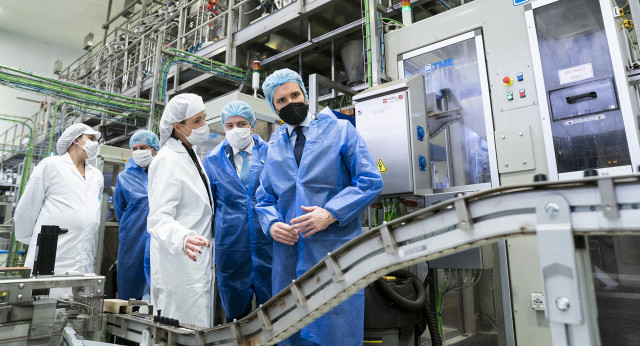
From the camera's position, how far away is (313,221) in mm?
1258

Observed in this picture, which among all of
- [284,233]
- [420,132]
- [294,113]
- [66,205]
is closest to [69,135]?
[66,205]

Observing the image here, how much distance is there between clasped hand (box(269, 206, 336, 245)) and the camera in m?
1.26

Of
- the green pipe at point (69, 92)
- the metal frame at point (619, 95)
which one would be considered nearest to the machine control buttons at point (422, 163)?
the metal frame at point (619, 95)

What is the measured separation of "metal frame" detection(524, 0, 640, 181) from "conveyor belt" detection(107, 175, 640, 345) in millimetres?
1160

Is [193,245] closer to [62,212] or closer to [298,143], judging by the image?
[298,143]

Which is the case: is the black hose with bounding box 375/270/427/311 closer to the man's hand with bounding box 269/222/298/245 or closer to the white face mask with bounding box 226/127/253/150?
the man's hand with bounding box 269/222/298/245

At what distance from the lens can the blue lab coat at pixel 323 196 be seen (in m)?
1.26

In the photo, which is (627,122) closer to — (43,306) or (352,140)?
(352,140)

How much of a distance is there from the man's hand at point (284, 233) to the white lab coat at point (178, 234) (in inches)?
11.4

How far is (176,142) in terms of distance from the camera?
165cm

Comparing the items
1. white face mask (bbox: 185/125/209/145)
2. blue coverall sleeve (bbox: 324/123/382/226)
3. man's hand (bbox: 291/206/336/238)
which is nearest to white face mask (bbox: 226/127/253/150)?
white face mask (bbox: 185/125/209/145)

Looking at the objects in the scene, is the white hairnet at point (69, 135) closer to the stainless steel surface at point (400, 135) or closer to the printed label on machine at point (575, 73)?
the stainless steel surface at point (400, 135)

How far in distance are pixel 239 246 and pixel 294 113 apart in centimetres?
78

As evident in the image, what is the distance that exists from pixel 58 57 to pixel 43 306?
1061 cm
